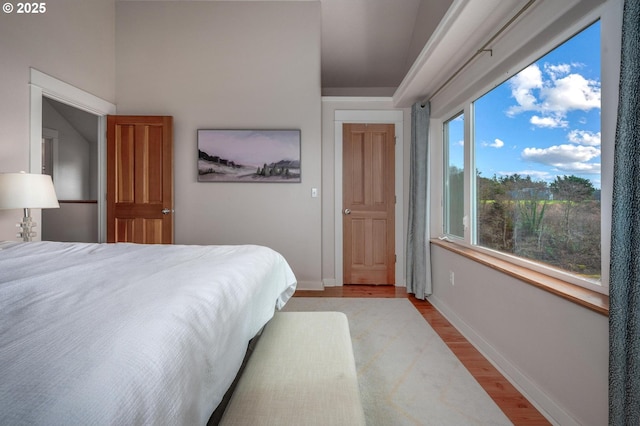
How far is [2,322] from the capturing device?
26.8 inches

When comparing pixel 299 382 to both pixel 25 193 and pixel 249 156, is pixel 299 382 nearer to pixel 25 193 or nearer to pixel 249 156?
pixel 25 193

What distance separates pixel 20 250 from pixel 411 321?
9.02ft

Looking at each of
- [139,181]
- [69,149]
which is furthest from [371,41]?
[69,149]

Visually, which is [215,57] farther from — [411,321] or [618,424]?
Result: [618,424]

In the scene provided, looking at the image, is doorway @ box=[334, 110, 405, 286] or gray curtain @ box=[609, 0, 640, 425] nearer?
gray curtain @ box=[609, 0, 640, 425]

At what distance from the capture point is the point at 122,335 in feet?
2.06

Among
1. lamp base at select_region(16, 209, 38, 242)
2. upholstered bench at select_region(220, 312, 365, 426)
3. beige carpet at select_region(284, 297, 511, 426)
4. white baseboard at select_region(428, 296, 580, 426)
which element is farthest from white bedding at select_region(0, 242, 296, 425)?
white baseboard at select_region(428, 296, 580, 426)

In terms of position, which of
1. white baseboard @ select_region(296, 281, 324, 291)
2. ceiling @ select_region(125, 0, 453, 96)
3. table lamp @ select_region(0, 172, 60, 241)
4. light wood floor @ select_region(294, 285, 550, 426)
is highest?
ceiling @ select_region(125, 0, 453, 96)

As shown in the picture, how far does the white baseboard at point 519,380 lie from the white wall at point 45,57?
3.71 metres

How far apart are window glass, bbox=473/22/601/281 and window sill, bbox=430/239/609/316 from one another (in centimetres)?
10

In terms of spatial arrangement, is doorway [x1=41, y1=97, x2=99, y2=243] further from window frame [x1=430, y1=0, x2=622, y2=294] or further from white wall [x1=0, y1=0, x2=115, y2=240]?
window frame [x1=430, y1=0, x2=622, y2=294]

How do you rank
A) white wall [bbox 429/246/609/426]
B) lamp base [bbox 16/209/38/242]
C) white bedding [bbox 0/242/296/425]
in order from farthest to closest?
lamp base [bbox 16/209/38/242] < white wall [bbox 429/246/609/426] < white bedding [bbox 0/242/296/425]

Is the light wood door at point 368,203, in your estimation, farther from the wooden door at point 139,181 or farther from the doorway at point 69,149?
the doorway at point 69,149

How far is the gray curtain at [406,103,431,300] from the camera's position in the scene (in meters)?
3.26
